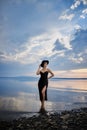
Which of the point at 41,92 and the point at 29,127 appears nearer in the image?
the point at 29,127

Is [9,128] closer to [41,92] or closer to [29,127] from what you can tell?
[29,127]

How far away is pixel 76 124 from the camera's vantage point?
680 cm

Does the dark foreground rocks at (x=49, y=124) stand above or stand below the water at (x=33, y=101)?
below

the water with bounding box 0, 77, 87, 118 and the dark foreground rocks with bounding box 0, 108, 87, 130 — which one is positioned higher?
the water with bounding box 0, 77, 87, 118

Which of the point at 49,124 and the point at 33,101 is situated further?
the point at 33,101

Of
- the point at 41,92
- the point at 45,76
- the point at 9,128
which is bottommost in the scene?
the point at 9,128

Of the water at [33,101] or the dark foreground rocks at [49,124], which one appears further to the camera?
the water at [33,101]

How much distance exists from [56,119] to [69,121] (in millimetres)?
499

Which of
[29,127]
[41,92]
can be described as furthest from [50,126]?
[41,92]

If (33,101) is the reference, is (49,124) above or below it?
below

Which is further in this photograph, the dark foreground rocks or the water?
the water

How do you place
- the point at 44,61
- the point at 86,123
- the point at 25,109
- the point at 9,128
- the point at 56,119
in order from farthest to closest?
the point at 25,109, the point at 44,61, the point at 56,119, the point at 86,123, the point at 9,128

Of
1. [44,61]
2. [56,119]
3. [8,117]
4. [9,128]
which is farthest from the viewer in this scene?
[44,61]

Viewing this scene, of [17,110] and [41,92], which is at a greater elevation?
[41,92]
